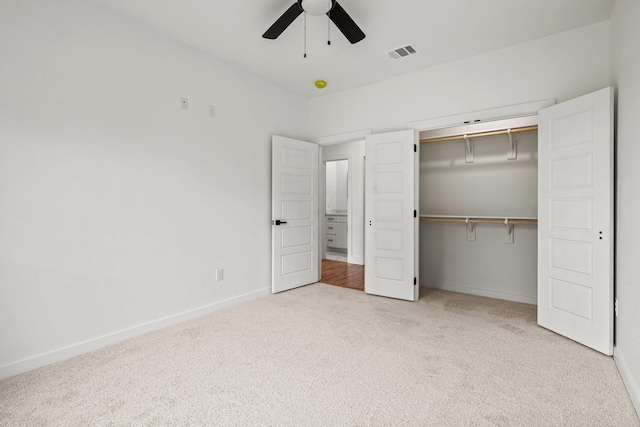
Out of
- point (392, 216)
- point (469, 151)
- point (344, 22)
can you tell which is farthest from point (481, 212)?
point (344, 22)

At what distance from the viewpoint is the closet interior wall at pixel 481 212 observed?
12.6 ft

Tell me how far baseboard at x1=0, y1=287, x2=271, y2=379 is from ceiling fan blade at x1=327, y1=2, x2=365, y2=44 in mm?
2965

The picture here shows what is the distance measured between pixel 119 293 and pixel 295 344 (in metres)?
1.58

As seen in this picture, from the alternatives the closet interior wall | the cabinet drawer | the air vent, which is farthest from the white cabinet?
the air vent

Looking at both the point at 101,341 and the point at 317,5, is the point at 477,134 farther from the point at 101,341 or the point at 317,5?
the point at 101,341

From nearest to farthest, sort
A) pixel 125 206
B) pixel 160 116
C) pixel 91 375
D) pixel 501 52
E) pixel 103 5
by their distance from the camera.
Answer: pixel 91 375 < pixel 103 5 < pixel 125 206 < pixel 160 116 < pixel 501 52

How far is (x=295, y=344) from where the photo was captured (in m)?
2.65

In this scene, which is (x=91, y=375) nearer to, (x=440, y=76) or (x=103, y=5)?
(x=103, y=5)

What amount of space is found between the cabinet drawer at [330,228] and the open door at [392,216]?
3.04 m

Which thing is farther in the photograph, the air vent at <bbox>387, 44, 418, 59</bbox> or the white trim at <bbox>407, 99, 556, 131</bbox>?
the air vent at <bbox>387, 44, 418, 59</bbox>

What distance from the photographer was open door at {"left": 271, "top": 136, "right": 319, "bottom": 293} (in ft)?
13.8

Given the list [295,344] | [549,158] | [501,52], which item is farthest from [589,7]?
[295,344]

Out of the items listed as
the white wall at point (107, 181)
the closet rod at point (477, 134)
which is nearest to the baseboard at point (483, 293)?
the closet rod at point (477, 134)

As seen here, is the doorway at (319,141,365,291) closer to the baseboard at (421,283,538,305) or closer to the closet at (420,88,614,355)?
the baseboard at (421,283,538,305)
